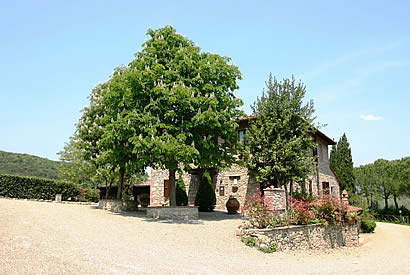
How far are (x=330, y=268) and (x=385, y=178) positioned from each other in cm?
3897

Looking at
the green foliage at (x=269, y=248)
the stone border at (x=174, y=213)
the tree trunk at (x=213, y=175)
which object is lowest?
the green foliage at (x=269, y=248)

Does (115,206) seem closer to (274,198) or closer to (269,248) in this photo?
(274,198)

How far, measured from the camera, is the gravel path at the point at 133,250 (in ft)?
27.5

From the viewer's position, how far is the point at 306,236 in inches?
601

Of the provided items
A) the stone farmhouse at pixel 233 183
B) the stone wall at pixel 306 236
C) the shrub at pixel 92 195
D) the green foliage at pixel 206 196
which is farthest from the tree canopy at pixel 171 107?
the shrub at pixel 92 195

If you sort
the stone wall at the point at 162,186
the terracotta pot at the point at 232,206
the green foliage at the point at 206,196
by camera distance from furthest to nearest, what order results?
1. the stone wall at the point at 162,186
2. the green foliage at the point at 206,196
3. the terracotta pot at the point at 232,206

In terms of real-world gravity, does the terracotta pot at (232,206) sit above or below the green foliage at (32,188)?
below

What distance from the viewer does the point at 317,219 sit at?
1644 centimetres

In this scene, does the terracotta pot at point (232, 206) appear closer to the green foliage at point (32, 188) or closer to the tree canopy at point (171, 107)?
the tree canopy at point (171, 107)

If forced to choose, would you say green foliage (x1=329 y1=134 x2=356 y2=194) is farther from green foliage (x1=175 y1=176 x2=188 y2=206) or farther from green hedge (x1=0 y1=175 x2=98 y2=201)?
green hedge (x1=0 y1=175 x2=98 y2=201)

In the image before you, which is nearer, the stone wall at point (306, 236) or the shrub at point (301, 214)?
the stone wall at point (306, 236)

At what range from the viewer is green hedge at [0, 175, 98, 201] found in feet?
73.4

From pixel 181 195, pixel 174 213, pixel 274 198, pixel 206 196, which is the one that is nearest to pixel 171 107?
pixel 174 213

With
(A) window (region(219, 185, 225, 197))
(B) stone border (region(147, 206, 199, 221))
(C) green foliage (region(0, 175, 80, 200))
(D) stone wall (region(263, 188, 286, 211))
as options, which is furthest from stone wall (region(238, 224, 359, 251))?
(C) green foliage (region(0, 175, 80, 200))
